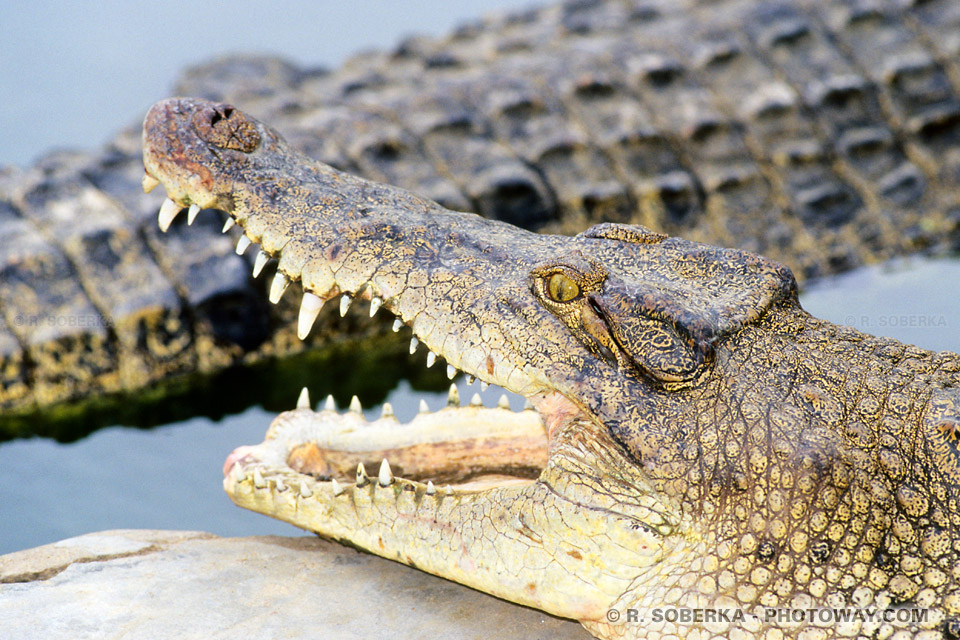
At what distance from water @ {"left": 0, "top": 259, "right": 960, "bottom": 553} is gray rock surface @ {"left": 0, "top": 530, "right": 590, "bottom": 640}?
75cm

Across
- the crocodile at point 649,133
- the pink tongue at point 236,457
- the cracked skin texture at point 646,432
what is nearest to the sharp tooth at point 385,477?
the cracked skin texture at point 646,432

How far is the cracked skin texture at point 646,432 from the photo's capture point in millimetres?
2311

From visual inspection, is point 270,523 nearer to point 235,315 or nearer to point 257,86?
point 235,315

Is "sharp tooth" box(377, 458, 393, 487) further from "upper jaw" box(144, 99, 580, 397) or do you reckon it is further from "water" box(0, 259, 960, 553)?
"water" box(0, 259, 960, 553)

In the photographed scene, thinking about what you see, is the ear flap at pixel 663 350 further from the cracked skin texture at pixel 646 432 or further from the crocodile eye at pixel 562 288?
the crocodile eye at pixel 562 288

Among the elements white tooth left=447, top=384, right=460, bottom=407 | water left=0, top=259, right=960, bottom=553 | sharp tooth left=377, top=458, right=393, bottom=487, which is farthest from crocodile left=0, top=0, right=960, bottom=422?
sharp tooth left=377, top=458, right=393, bottom=487

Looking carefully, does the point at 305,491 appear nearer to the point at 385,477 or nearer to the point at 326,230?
the point at 385,477

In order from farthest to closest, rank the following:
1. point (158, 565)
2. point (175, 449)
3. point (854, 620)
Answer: point (175, 449)
point (158, 565)
point (854, 620)

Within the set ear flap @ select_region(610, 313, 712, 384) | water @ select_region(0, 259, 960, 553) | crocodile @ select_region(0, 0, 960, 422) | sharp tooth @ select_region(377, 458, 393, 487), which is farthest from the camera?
crocodile @ select_region(0, 0, 960, 422)

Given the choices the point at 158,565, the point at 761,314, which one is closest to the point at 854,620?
the point at 761,314

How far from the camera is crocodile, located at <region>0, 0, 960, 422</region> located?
16.9 feet

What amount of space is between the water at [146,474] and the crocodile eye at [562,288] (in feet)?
5.56

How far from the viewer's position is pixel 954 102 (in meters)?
5.82

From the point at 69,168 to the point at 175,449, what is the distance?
1.75 metres
